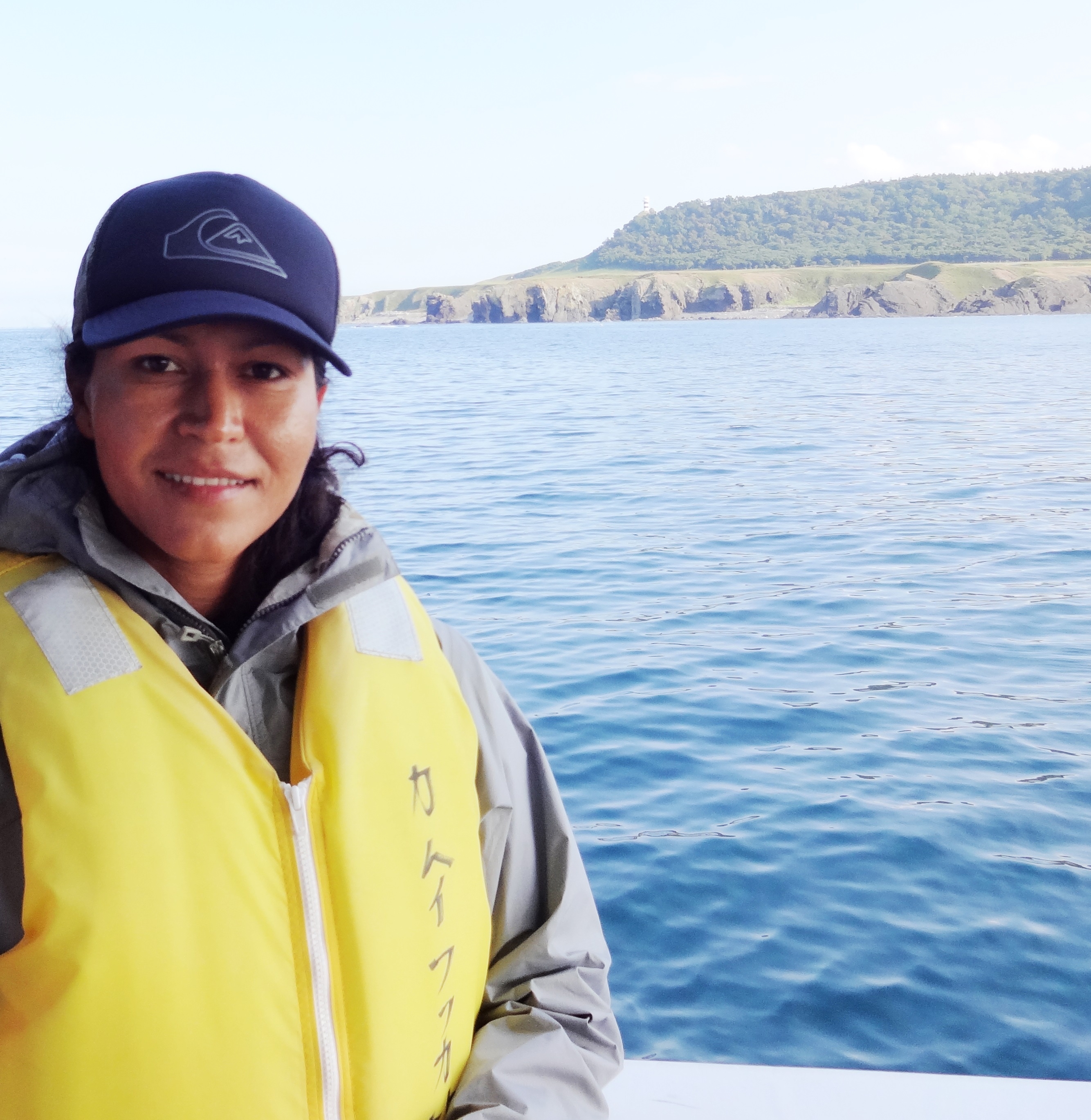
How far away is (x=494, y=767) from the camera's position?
1.62m

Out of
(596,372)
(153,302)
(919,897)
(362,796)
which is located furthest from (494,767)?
(596,372)

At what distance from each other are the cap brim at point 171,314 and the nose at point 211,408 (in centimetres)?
8

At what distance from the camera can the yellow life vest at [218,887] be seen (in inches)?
48.9

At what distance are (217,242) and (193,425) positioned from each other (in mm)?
223

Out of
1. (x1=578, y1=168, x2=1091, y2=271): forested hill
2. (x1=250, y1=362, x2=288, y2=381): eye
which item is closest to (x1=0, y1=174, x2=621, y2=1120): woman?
(x1=250, y1=362, x2=288, y2=381): eye

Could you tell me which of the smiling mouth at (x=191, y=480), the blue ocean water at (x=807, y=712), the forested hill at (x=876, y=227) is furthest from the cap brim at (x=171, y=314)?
the forested hill at (x=876, y=227)

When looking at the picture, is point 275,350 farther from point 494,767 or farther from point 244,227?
point 494,767

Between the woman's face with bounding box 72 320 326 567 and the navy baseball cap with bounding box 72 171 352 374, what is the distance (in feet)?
0.13

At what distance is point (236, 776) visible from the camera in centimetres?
137

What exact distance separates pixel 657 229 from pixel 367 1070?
16364cm

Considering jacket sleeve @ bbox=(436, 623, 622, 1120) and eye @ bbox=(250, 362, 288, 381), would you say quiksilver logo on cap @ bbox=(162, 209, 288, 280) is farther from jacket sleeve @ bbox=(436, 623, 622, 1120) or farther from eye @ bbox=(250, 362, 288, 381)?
jacket sleeve @ bbox=(436, 623, 622, 1120)

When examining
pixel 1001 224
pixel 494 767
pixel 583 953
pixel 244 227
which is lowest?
pixel 583 953

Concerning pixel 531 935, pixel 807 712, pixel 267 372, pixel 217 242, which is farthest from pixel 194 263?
pixel 807 712

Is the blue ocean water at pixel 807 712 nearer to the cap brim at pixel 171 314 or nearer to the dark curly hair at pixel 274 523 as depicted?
the dark curly hair at pixel 274 523
